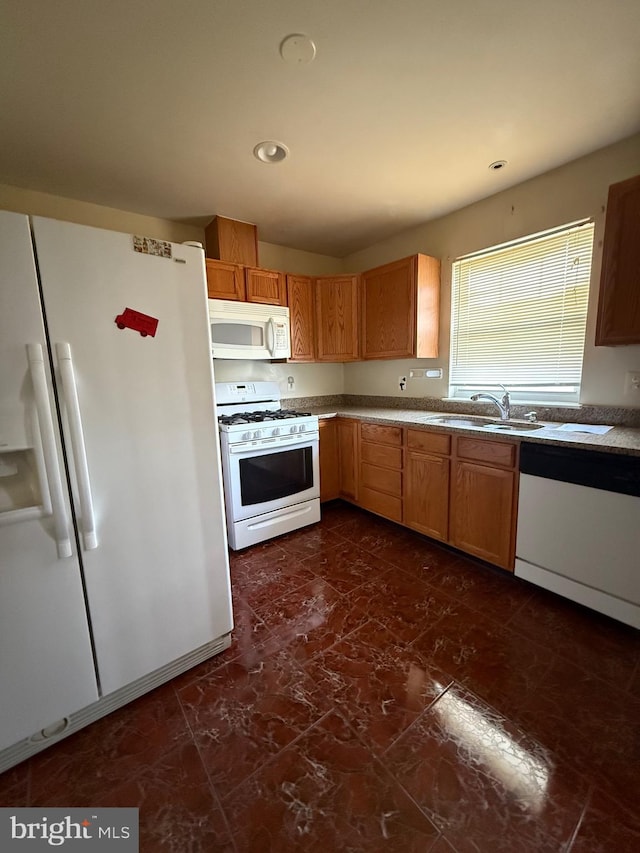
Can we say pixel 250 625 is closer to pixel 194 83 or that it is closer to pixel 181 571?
pixel 181 571

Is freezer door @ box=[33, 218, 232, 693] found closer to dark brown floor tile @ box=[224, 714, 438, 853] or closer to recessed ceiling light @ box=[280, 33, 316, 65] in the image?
dark brown floor tile @ box=[224, 714, 438, 853]

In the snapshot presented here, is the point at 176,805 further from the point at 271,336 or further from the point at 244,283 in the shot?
the point at 244,283

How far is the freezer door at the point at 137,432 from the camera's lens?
45.8 inches

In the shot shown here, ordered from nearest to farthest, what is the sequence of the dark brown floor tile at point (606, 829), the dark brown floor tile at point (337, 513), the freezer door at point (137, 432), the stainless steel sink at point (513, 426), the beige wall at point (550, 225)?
the dark brown floor tile at point (606, 829) < the freezer door at point (137, 432) < the beige wall at point (550, 225) < the stainless steel sink at point (513, 426) < the dark brown floor tile at point (337, 513)

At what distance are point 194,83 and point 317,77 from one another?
524mm

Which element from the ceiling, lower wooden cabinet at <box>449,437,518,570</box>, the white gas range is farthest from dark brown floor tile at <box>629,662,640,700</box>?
the ceiling

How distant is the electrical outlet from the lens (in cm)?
197

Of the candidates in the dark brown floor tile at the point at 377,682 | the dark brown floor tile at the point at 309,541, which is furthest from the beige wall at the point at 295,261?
the dark brown floor tile at the point at 377,682

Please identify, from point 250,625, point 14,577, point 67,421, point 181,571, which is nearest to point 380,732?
point 250,625

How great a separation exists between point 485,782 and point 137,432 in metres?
1.67

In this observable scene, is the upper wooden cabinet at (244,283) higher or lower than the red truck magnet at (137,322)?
higher

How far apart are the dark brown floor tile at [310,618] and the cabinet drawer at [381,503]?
89 centimetres

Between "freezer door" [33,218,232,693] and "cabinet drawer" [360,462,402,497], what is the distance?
158 centimetres

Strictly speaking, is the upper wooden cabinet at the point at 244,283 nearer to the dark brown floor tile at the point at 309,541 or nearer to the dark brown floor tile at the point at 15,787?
the dark brown floor tile at the point at 309,541
